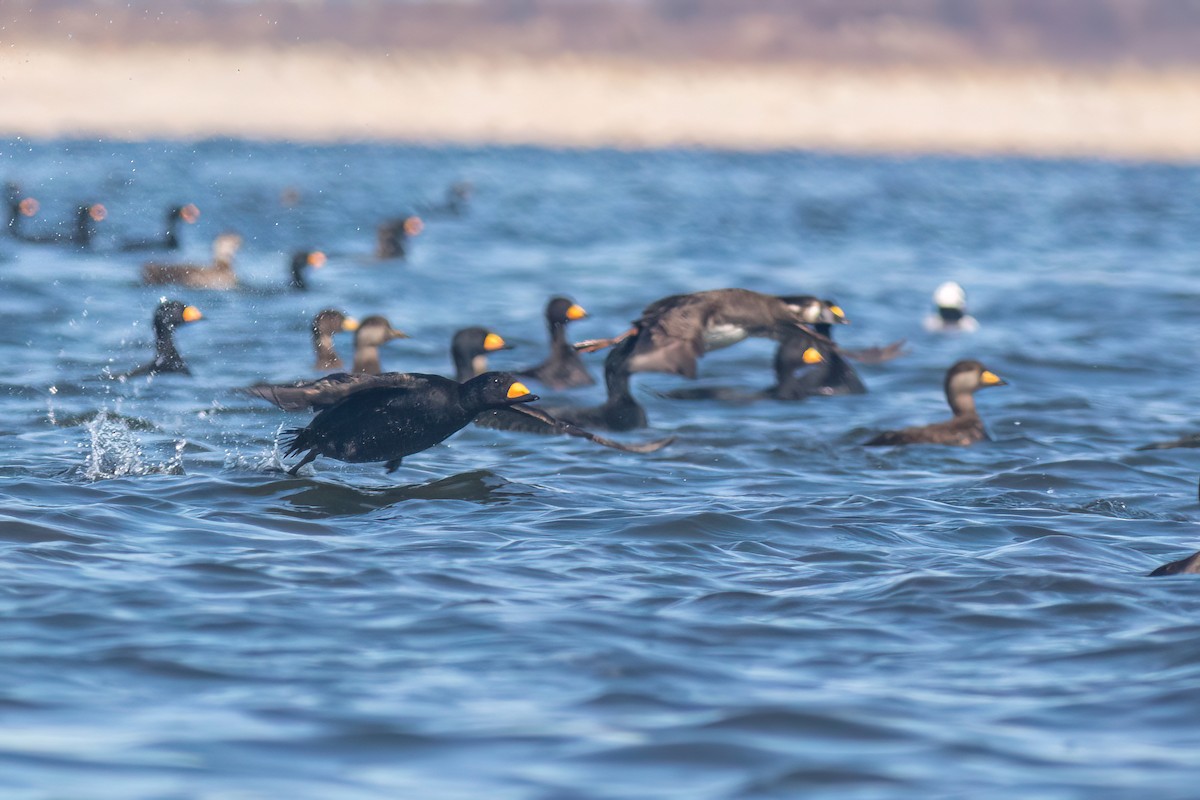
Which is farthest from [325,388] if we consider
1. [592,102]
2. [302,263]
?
[592,102]

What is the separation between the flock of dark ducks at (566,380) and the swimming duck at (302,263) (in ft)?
20.4

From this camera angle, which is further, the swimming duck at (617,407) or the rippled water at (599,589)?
the swimming duck at (617,407)

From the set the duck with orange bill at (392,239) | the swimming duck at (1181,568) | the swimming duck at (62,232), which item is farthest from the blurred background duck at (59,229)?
the swimming duck at (1181,568)

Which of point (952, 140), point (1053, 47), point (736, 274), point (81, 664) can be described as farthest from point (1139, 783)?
point (1053, 47)

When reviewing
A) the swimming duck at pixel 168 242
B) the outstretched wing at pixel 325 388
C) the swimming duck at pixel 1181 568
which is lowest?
the swimming duck at pixel 1181 568

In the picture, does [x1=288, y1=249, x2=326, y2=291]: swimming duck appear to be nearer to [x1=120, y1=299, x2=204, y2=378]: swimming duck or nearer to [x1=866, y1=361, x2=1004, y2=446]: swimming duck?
[x1=120, y1=299, x2=204, y2=378]: swimming duck

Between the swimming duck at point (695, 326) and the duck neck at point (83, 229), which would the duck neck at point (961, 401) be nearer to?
the swimming duck at point (695, 326)

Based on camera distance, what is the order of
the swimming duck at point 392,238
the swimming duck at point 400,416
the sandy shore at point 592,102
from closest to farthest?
the swimming duck at point 400,416
the swimming duck at point 392,238
the sandy shore at point 592,102

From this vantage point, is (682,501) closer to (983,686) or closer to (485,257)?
(983,686)

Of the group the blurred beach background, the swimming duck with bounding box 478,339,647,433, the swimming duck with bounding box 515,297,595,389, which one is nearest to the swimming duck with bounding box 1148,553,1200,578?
the swimming duck with bounding box 478,339,647,433

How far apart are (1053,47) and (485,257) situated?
108 meters

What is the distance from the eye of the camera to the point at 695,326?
1335cm

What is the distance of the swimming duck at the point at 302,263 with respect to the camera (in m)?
21.8

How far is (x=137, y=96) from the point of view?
105 m
